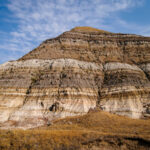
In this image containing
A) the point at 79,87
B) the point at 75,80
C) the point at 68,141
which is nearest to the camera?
the point at 68,141

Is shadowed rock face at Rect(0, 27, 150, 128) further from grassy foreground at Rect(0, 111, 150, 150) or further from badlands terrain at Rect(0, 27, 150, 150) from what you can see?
grassy foreground at Rect(0, 111, 150, 150)

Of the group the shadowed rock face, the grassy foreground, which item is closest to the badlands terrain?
the shadowed rock face

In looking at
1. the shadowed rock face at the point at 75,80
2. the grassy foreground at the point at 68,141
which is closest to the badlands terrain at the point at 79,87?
the shadowed rock face at the point at 75,80

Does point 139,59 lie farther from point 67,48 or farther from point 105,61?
point 67,48

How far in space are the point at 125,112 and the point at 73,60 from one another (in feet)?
52.1

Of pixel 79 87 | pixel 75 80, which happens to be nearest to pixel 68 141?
pixel 79 87

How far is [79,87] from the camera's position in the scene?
32438mm

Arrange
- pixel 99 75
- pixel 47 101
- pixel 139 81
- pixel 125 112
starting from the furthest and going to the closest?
pixel 99 75
pixel 139 81
pixel 47 101
pixel 125 112

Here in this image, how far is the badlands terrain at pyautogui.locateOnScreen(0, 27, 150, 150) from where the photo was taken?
26.2m

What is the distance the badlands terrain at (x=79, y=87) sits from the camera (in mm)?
26250

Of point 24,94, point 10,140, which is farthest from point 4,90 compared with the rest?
point 10,140

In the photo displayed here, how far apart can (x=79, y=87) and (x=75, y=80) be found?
176cm

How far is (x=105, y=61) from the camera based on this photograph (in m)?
40.8

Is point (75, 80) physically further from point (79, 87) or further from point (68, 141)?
point (68, 141)
